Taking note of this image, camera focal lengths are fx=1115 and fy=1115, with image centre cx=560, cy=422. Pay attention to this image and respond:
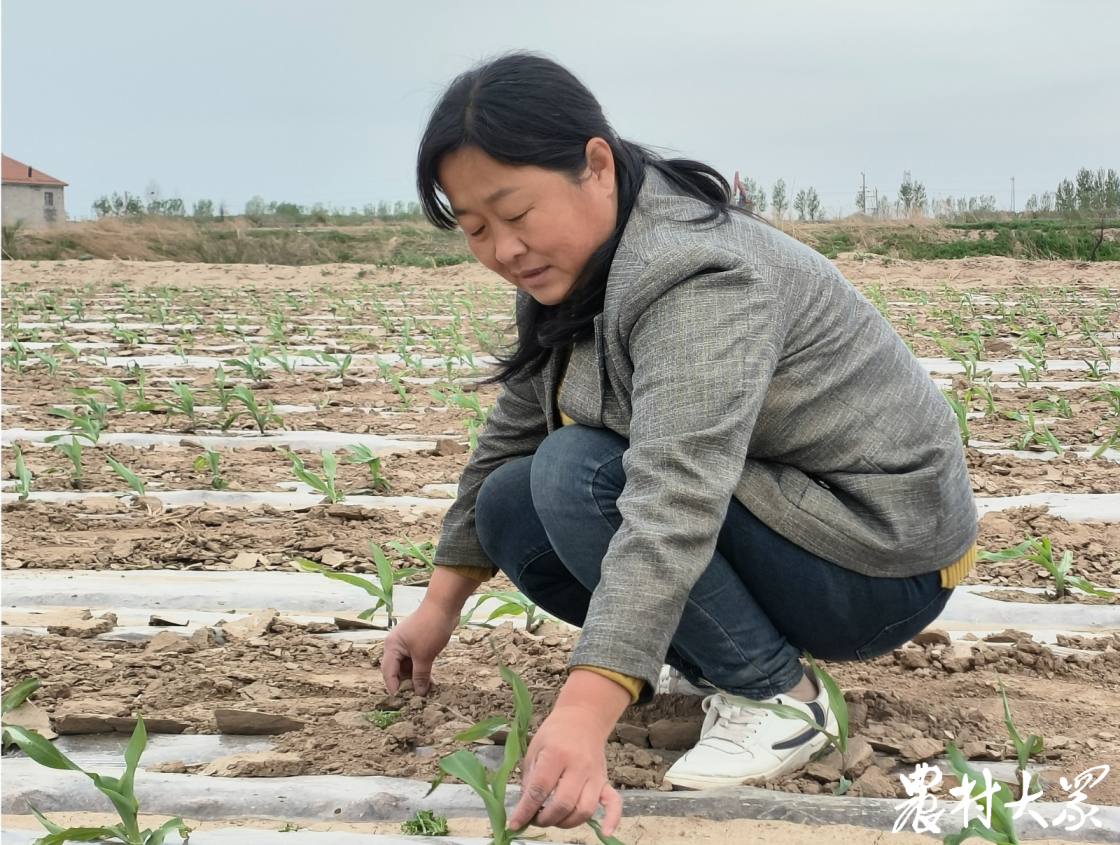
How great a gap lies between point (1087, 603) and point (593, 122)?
4.80ft

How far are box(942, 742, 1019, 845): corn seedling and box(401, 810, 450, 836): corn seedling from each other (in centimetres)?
61

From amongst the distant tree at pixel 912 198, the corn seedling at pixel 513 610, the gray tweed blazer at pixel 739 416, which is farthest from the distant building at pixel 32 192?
the gray tweed blazer at pixel 739 416

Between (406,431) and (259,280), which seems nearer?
(406,431)

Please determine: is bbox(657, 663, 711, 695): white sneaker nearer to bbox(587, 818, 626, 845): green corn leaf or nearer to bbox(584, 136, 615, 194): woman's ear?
bbox(587, 818, 626, 845): green corn leaf

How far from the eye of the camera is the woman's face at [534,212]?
1378 millimetres

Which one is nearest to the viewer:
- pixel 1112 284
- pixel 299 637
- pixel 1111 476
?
pixel 299 637

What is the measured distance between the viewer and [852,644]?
1.60m

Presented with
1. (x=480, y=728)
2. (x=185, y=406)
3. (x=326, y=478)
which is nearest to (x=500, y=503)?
(x=480, y=728)

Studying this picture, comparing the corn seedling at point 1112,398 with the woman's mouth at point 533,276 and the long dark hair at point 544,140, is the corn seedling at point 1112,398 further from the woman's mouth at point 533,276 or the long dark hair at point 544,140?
the woman's mouth at point 533,276

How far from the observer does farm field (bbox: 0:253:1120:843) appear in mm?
1621

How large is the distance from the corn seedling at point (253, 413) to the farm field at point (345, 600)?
16mm

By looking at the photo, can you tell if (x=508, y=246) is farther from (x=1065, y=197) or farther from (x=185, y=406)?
(x=1065, y=197)

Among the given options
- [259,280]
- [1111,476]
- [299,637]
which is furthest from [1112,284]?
[299,637]

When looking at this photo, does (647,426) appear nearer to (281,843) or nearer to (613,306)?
(613,306)
